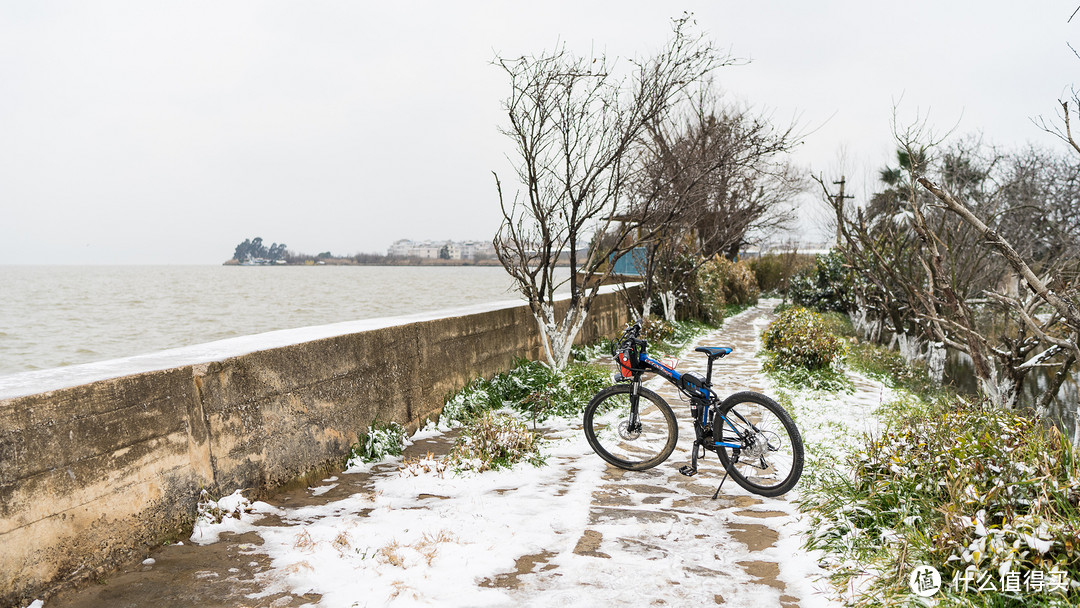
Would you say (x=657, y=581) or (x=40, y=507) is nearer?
(x=40, y=507)

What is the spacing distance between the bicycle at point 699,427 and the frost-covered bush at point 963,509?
408 mm

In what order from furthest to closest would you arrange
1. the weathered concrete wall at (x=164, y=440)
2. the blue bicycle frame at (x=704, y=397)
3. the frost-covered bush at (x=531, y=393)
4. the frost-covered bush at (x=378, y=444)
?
the frost-covered bush at (x=531, y=393)
the frost-covered bush at (x=378, y=444)
the blue bicycle frame at (x=704, y=397)
the weathered concrete wall at (x=164, y=440)

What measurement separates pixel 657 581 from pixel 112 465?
2.64m

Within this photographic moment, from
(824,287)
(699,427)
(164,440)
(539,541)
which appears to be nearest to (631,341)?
(699,427)

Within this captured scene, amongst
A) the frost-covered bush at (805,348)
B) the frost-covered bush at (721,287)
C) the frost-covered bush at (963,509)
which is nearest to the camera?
the frost-covered bush at (963,509)

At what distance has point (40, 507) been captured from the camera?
293cm

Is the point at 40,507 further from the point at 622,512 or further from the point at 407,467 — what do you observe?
the point at 622,512

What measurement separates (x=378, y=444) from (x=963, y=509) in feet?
12.6

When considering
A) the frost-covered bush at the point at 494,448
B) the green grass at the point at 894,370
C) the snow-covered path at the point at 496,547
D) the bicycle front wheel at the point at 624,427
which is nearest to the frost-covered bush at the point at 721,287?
the green grass at the point at 894,370

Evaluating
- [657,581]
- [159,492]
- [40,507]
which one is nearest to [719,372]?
[657,581]

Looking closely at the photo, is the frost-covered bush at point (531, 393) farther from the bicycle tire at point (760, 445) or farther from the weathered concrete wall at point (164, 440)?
the bicycle tire at point (760, 445)

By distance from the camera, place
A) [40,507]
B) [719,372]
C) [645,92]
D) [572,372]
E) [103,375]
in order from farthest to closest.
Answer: [719,372] → [645,92] → [572,372] → [103,375] → [40,507]

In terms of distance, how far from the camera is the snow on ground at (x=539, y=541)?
10.1 ft

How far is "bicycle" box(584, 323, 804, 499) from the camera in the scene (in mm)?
4426
